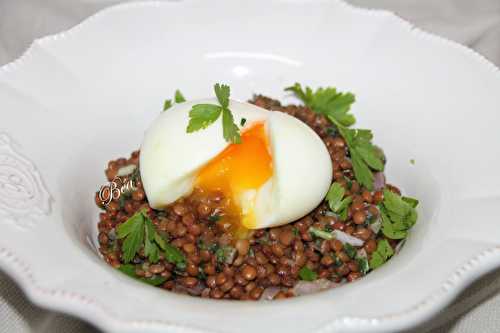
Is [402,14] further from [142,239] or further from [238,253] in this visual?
[142,239]

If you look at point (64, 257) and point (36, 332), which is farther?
point (36, 332)

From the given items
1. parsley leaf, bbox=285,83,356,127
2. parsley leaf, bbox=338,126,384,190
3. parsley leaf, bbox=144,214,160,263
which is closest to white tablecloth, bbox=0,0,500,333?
parsley leaf, bbox=285,83,356,127

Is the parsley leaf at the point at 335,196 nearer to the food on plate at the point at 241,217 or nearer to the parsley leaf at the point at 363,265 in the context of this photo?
the food on plate at the point at 241,217

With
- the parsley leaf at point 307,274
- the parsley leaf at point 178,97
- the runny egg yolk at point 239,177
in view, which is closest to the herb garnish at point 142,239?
the runny egg yolk at point 239,177

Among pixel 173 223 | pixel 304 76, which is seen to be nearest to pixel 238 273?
pixel 173 223

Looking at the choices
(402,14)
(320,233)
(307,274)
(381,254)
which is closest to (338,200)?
(320,233)

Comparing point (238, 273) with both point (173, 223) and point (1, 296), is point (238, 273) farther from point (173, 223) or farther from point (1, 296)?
point (1, 296)

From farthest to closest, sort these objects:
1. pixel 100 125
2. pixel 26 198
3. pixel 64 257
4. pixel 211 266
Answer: pixel 100 125, pixel 211 266, pixel 26 198, pixel 64 257

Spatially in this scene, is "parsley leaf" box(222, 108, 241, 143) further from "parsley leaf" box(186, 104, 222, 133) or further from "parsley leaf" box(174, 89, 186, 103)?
"parsley leaf" box(174, 89, 186, 103)
